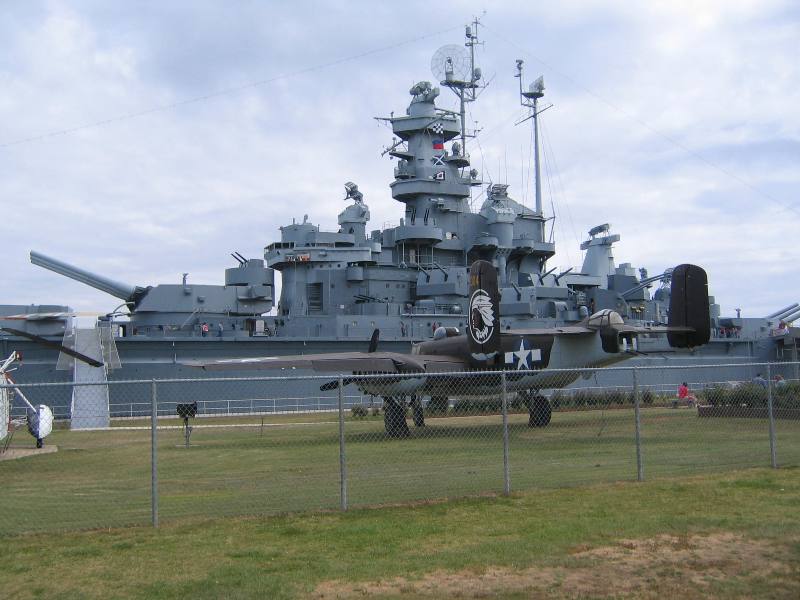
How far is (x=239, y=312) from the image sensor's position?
32.9 meters

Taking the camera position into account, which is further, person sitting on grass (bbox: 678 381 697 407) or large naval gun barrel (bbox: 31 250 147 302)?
large naval gun barrel (bbox: 31 250 147 302)

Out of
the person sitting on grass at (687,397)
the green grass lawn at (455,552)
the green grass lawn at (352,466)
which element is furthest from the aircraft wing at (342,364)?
the green grass lawn at (455,552)

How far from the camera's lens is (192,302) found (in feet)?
105

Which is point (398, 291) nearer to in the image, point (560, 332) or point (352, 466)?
point (560, 332)

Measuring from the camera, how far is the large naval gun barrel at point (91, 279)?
3234 centimetres

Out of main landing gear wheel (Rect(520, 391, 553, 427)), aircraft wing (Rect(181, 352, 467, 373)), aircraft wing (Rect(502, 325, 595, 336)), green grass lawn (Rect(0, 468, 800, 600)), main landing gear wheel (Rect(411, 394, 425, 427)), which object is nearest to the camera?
green grass lawn (Rect(0, 468, 800, 600))

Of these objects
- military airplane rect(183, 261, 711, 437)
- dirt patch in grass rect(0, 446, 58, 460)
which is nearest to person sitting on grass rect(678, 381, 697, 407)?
military airplane rect(183, 261, 711, 437)

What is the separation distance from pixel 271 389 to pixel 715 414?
63.7 feet

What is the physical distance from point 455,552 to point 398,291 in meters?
30.4

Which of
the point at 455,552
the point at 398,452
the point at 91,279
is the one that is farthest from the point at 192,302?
the point at 455,552

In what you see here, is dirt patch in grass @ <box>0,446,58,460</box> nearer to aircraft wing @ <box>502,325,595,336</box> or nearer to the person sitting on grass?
aircraft wing @ <box>502,325,595,336</box>

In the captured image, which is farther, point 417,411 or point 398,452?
point 417,411

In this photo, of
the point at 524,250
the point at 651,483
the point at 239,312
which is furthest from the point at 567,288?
the point at 651,483

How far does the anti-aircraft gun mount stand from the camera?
1240 inches
